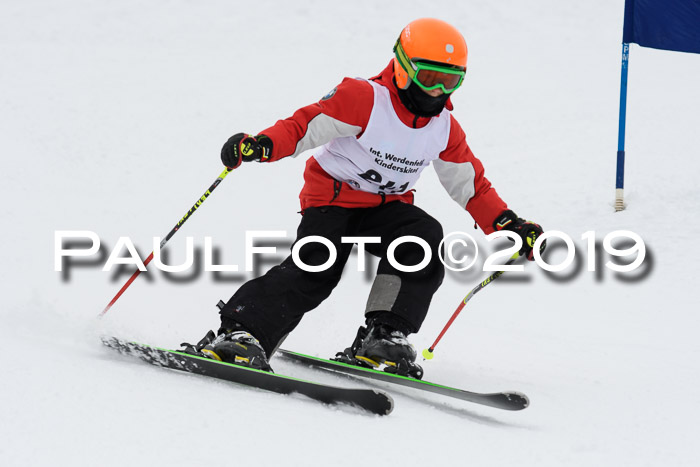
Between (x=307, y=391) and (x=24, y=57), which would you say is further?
(x=24, y=57)

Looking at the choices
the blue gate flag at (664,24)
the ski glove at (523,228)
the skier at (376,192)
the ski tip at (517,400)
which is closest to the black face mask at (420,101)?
the skier at (376,192)

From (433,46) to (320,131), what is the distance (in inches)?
25.3

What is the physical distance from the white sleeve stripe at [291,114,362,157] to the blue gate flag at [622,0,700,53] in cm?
452

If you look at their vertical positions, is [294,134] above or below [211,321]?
above

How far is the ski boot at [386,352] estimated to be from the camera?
3.54 m

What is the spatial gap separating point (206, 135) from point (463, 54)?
6.76m

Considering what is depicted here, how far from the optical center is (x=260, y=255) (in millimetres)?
6699

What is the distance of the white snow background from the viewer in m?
2.58

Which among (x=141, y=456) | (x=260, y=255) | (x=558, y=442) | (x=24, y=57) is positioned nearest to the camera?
(x=141, y=456)

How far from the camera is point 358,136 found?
12.5 ft

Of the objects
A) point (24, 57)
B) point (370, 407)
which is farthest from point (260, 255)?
point (24, 57)

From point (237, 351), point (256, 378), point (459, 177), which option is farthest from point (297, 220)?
point (256, 378)

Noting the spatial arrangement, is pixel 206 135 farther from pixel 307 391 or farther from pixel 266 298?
pixel 307 391

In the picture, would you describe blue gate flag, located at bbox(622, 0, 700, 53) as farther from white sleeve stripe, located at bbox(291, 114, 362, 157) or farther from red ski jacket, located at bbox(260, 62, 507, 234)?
white sleeve stripe, located at bbox(291, 114, 362, 157)
